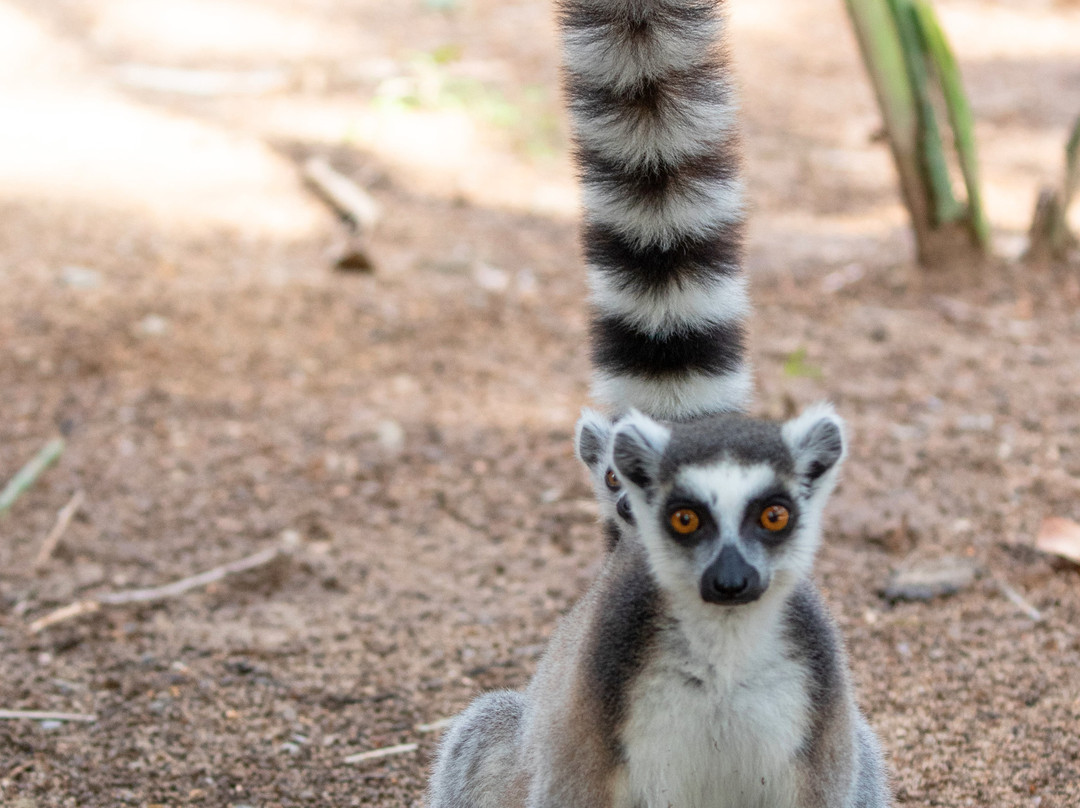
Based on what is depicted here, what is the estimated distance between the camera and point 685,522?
2.53m

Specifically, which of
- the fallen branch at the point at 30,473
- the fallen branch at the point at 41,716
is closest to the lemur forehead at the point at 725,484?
the fallen branch at the point at 41,716

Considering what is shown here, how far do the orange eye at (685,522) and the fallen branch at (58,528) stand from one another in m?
2.93

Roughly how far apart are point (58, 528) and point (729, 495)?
3165mm

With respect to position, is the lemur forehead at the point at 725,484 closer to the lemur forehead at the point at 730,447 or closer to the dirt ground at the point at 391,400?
the lemur forehead at the point at 730,447

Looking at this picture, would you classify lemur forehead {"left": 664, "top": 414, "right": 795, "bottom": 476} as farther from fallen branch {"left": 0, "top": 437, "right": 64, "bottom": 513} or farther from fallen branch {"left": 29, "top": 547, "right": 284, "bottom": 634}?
fallen branch {"left": 0, "top": 437, "right": 64, "bottom": 513}

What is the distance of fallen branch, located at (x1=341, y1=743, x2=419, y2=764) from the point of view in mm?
3576

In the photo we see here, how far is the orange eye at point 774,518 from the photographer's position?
2.55 meters

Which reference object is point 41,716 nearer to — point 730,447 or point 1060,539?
point 730,447

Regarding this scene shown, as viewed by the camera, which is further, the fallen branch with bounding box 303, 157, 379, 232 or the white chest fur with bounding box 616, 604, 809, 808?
the fallen branch with bounding box 303, 157, 379, 232

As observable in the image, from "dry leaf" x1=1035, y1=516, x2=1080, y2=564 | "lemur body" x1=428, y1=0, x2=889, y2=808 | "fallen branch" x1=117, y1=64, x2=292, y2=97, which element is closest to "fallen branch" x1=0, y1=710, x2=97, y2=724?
"lemur body" x1=428, y1=0, x2=889, y2=808

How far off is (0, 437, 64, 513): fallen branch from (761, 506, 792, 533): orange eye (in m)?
3.44

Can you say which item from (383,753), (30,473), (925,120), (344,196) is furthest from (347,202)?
(383,753)

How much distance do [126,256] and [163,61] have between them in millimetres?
3390

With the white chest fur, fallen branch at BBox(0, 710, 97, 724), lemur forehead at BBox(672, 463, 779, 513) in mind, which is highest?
lemur forehead at BBox(672, 463, 779, 513)
